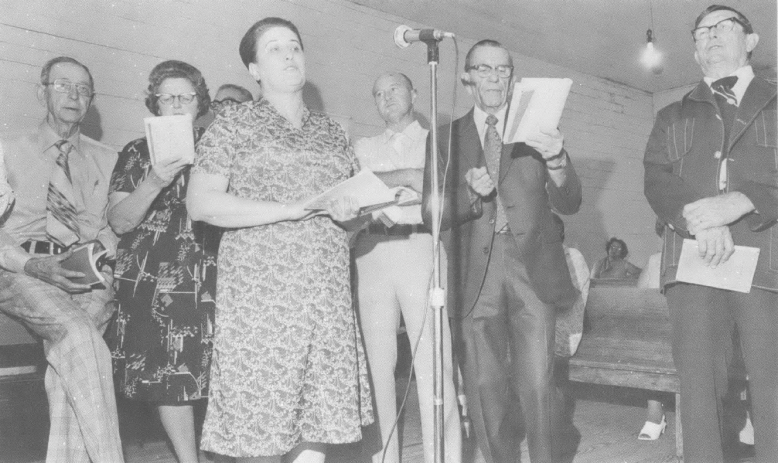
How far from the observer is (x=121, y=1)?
14.7 feet

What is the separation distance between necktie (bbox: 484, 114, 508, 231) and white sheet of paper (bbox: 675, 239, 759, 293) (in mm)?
626

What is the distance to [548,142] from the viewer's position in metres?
2.16

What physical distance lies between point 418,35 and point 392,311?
3.79 ft

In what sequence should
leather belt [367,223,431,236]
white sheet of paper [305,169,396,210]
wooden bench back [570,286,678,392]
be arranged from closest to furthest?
white sheet of paper [305,169,396,210] → leather belt [367,223,431,236] → wooden bench back [570,286,678,392]

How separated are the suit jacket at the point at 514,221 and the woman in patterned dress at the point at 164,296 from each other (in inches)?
34.7

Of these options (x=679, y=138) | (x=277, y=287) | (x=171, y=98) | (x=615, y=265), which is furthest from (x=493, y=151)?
(x=615, y=265)

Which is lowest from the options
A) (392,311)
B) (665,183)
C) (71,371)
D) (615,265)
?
(615,265)

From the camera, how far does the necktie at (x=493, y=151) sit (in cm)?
239

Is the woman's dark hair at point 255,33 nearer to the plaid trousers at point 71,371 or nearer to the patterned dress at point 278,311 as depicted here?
the patterned dress at point 278,311

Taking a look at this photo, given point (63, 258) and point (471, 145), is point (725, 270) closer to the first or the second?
point (471, 145)

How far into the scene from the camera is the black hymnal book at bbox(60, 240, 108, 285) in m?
2.21

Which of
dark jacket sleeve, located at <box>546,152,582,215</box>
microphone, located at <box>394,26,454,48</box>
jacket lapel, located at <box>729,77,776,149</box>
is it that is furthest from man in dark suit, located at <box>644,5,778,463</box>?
microphone, located at <box>394,26,454,48</box>

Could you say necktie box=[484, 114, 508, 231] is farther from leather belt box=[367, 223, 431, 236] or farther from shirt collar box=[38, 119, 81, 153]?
shirt collar box=[38, 119, 81, 153]

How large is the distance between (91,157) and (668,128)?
95.6 inches
